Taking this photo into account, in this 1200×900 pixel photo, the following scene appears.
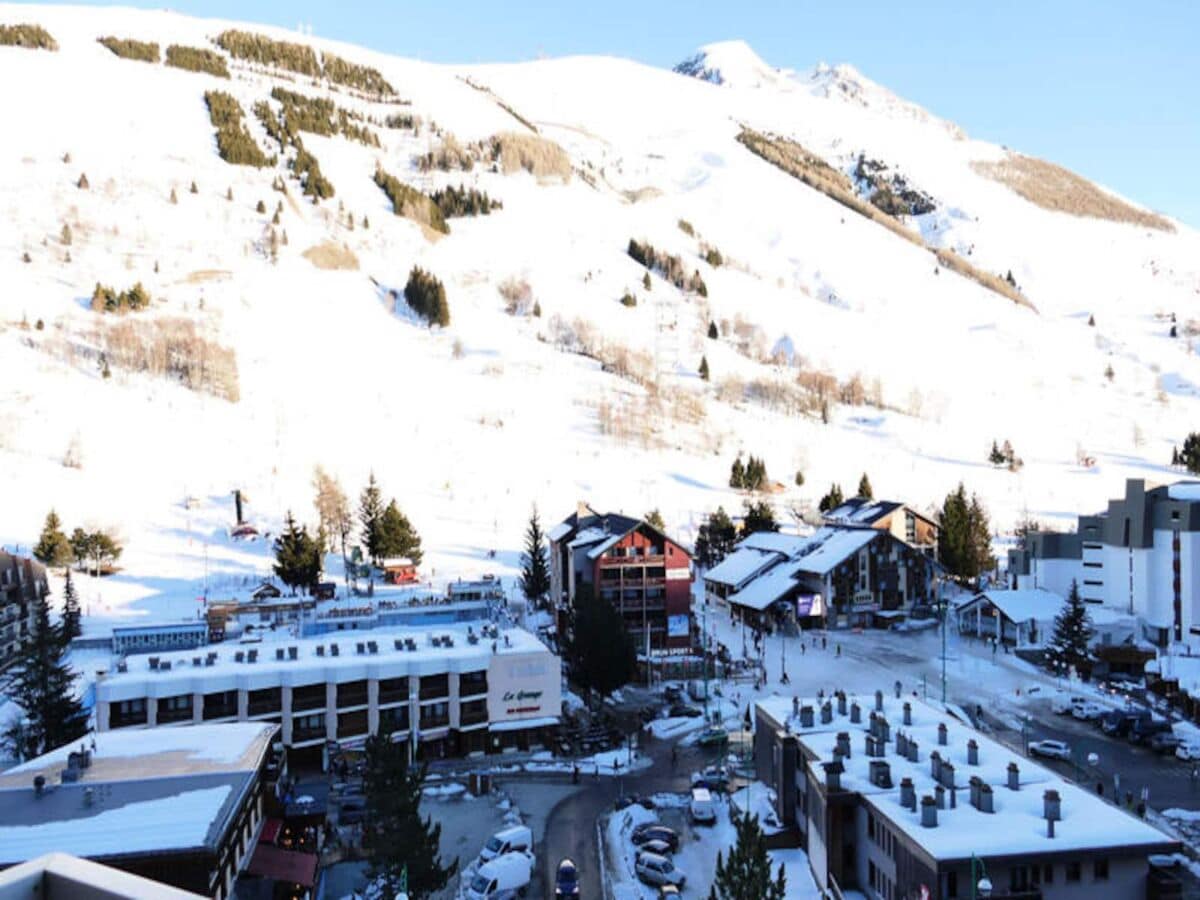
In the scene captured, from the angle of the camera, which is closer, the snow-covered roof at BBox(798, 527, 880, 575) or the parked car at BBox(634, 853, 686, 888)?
the parked car at BBox(634, 853, 686, 888)

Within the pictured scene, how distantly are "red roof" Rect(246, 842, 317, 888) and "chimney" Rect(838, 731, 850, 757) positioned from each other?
12.6 meters

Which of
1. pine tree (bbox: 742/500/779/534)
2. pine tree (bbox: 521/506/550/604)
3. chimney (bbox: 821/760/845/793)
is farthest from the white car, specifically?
pine tree (bbox: 742/500/779/534)

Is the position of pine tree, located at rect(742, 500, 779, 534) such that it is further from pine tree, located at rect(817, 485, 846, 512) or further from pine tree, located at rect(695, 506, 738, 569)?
pine tree, located at rect(817, 485, 846, 512)

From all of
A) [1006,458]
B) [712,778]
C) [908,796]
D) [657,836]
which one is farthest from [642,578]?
[1006,458]

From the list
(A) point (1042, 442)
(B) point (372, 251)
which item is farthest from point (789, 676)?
(B) point (372, 251)

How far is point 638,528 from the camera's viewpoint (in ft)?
153

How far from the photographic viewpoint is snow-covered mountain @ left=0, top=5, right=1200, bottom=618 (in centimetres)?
7275

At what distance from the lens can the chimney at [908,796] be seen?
63.5ft

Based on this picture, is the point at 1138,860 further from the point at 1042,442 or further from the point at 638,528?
the point at 1042,442

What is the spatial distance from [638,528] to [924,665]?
1450 cm

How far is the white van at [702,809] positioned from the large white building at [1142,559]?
29206 mm

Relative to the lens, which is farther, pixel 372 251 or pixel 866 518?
pixel 372 251

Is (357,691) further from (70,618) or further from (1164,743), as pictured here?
(1164,743)

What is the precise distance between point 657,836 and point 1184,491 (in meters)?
34.7
